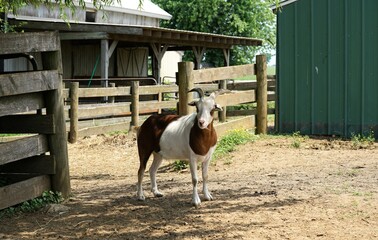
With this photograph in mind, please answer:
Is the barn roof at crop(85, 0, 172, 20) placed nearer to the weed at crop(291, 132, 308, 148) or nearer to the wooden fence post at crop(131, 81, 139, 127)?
the wooden fence post at crop(131, 81, 139, 127)

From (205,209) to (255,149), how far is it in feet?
14.8

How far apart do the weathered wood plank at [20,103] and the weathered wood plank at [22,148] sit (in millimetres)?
352

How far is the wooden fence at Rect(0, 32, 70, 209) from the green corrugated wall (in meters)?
7.61

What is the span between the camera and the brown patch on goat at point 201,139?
7.43 m

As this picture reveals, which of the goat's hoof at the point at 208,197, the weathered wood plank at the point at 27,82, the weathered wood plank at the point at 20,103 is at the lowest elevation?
the goat's hoof at the point at 208,197

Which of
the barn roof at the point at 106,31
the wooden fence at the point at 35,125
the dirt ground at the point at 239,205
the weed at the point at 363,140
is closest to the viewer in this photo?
the dirt ground at the point at 239,205

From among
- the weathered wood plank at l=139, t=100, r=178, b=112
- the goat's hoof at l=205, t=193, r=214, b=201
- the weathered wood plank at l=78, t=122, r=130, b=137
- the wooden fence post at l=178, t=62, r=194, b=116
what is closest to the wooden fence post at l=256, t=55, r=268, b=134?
the wooden fence post at l=178, t=62, r=194, b=116

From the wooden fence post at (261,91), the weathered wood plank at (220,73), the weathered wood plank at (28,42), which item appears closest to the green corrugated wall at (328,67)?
the wooden fence post at (261,91)

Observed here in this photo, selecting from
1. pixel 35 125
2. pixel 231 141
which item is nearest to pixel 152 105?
pixel 231 141

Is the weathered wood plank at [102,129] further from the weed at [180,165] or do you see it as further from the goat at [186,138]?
the goat at [186,138]

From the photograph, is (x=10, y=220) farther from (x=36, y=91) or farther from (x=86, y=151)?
(x=86, y=151)

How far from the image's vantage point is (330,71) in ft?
46.6

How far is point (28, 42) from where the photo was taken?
7.58 metres

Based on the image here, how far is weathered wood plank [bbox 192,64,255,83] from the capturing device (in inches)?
427
